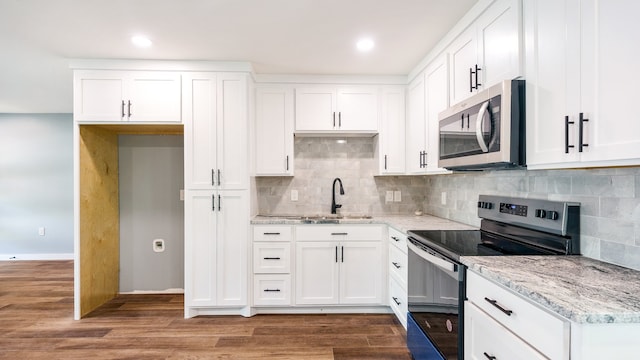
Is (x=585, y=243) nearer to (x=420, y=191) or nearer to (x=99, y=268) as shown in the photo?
(x=420, y=191)

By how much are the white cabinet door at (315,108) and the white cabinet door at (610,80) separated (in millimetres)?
2298

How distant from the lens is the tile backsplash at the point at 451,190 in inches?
55.4

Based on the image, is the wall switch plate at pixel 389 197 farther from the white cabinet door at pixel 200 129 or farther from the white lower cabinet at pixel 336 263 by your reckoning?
the white cabinet door at pixel 200 129

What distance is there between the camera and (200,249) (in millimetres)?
3031

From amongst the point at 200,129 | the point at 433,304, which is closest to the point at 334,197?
the point at 200,129

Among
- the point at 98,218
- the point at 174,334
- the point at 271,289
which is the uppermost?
the point at 98,218

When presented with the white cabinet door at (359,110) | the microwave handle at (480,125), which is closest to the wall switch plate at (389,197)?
the white cabinet door at (359,110)

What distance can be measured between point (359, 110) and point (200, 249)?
2053mm

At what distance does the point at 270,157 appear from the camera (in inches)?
132

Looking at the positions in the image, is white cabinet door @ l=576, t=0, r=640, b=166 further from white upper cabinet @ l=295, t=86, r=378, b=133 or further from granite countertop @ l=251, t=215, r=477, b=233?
white upper cabinet @ l=295, t=86, r=378, b=133

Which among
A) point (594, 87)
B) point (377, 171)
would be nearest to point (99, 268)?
point (377, 171)

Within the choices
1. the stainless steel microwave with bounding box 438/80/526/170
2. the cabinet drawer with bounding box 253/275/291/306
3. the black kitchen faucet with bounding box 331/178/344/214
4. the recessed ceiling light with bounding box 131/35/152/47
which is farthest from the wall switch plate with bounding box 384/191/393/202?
the recessed ceiling light with bounding box 131/35/152/47

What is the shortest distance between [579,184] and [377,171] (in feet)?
6.96

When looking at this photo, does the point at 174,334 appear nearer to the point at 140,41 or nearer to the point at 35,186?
the point at 140,41
